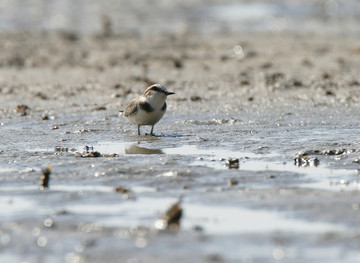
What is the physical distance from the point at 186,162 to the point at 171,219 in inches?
95.2

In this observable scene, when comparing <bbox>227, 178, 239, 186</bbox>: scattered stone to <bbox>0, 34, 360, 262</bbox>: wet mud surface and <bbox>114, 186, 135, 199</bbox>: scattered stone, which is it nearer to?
<bbox>0, 34, 360, 262</bbox>: wet mud surface

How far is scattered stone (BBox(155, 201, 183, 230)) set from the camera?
5609 mm

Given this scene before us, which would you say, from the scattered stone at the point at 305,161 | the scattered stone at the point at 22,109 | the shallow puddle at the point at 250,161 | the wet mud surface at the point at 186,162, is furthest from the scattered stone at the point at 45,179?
the scattered stone at the point at 22,109

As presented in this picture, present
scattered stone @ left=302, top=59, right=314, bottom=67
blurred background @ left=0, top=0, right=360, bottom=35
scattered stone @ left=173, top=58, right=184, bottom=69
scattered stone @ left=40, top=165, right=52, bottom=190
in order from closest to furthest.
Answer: scattered stone @ left=40, top=165, right=52, bottom=190
scattered stone @ left=302, top=59, right=314, bottom=67
scattered stone @ left=173, top=58, right=184, bottom=69
blurred background @ left=0, top=0, right=360, bottom=35

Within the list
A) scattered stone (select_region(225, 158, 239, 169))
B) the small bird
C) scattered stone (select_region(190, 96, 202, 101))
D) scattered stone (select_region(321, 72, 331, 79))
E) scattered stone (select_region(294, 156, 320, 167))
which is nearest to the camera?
scattered stone (select_region(225, 158, 239, 169))

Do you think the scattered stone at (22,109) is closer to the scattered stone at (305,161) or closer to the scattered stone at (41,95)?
the scattered stone at (41,95)

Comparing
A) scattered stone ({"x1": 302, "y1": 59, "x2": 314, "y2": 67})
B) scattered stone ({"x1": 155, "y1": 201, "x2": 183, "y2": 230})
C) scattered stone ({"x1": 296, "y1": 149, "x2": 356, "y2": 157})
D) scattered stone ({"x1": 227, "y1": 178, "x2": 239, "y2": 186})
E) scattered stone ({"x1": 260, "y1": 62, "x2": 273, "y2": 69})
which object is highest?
scattered stone ({"x1": 302, "y1": 59, "x2": 314, "y2": 67})

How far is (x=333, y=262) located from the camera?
15.9 feet

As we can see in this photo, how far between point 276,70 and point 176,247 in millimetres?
11026

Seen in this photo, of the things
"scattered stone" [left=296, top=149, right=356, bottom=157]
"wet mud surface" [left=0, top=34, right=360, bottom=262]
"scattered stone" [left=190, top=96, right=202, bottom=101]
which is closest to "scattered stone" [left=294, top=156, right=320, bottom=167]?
"wet mud surface" [left=0, top=34, right=360, bottom=262]

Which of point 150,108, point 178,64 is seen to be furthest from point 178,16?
point 150,108

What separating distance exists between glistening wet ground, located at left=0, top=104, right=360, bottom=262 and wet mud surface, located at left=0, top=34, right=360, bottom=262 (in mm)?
15

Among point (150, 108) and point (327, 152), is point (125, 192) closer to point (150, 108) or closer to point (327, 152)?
point (327, 152)

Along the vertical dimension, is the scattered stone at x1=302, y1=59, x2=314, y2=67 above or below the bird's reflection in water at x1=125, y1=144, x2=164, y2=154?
above
